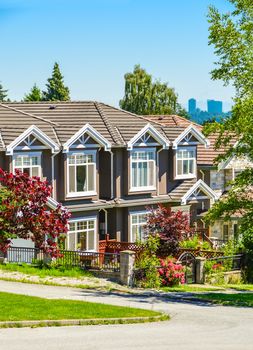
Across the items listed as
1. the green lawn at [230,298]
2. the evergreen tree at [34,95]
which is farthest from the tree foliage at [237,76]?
the evergreen tree at [34,95]

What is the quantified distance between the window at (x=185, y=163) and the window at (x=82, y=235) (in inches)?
293

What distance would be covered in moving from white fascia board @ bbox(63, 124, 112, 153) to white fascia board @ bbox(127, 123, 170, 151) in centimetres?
162

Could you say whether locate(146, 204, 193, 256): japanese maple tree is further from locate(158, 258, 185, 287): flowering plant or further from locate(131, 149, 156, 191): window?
locate(131, 149, 156, 191): window

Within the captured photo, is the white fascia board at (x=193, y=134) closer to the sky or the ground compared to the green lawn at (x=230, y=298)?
closer to the sky

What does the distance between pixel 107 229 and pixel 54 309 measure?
70.9ft

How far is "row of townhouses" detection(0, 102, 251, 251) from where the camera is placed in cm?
4125

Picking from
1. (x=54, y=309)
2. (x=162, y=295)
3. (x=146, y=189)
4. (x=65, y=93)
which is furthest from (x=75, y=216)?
(x=65, y=93)

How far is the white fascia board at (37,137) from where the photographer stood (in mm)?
39219

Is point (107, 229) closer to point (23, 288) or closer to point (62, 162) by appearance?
point (62, 162)

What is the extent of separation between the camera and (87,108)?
4825 centimetres

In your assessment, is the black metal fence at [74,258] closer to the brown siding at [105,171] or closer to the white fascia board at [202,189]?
the brown siding at [105,171]

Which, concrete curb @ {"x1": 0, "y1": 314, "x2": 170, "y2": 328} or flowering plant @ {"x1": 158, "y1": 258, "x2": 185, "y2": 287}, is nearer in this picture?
concrete curb @ {"x1": 0, "y1": 314, "x2": 170, "y2": 328}

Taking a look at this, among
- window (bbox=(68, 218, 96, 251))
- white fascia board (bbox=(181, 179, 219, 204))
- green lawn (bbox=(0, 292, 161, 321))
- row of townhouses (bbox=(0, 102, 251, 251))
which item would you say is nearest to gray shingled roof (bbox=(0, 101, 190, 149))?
row of townhouses (bbox=(0, 102, 251, 251))

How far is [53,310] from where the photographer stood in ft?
76.8
